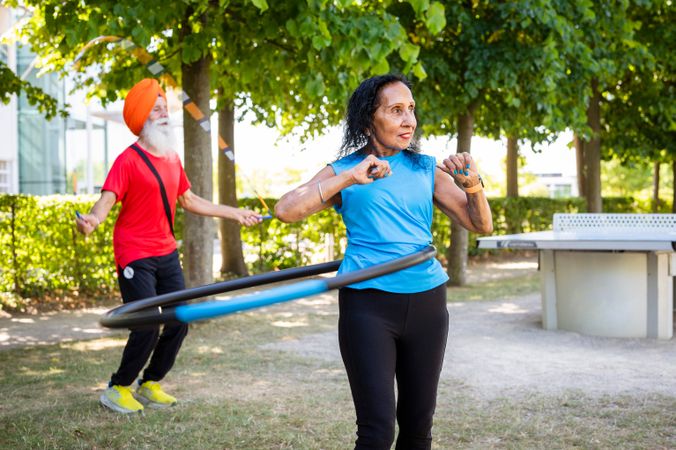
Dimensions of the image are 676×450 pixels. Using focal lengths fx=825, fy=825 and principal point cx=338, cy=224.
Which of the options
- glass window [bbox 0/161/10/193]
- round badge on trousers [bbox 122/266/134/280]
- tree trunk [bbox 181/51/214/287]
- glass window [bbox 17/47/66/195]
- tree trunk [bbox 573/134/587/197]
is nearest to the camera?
round badge on trousers [bbox 122/266/134/280]

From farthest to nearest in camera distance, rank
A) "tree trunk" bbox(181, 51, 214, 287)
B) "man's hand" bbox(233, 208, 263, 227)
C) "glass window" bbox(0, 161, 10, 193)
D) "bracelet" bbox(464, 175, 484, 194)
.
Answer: "glass window" bbox(0, 161, 10, 193), "tree trunk" bbox(181, 51, 214, 287), "man's hand" bbox(233, 208, 263, 227), "bracelet" bbox(464, 175, 484, 194)

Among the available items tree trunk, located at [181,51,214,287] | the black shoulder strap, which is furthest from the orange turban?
tree trunk, located at [181,51,214,287]

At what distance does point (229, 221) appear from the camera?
14133 mm

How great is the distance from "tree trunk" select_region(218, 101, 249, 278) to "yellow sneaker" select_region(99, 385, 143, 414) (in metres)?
8.65

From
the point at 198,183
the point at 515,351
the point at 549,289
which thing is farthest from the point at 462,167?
the point at 198,183

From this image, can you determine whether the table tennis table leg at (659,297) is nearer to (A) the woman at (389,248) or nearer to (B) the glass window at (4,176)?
(A) the woman at (389,248)

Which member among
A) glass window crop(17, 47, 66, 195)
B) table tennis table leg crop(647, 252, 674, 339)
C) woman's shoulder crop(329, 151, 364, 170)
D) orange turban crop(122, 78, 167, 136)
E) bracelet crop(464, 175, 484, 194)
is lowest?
table tennis table leg crop(647, 252, 674, 339)

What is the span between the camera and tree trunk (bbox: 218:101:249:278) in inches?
552

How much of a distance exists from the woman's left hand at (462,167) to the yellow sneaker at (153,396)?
10.5ft

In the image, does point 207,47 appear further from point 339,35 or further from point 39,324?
point 39,324

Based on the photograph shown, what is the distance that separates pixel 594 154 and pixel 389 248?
15.2 metres

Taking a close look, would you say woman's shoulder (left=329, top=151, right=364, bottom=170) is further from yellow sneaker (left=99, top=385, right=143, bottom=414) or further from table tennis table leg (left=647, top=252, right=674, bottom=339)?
table tennis table leg (left=647, top=252, right=674, bottom=339)

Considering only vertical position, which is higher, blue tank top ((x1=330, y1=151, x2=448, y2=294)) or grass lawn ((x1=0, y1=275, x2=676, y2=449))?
blue tank top ((x1=330, y1=151, x2=448, y2=294))

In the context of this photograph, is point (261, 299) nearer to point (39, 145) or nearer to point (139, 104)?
point (139, 104)
